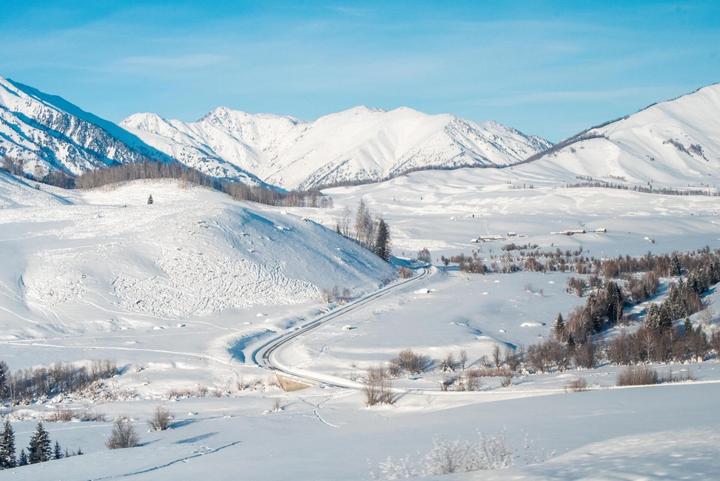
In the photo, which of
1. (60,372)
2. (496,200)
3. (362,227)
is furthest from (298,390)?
(496,200)

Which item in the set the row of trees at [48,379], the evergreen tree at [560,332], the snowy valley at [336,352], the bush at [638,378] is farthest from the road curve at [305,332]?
the evergreen tree at [560,332]

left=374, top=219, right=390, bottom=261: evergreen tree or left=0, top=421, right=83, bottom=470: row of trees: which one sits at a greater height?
left=374, top=219, right=390, bottom=261: evergreen tree

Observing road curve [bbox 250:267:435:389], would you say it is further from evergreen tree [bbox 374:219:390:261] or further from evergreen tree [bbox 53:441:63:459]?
evergreen tree [bbox 374:219:390:261]

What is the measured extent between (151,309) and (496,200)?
5866 inches

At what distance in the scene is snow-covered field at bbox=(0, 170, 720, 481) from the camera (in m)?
14.5

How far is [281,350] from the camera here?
44156mm

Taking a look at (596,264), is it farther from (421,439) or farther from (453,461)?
(453,461)

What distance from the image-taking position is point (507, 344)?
4344 centimetres

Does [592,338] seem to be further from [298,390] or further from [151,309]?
[151,309]

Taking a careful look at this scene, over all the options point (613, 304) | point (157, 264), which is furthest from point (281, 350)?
point (613, 304)

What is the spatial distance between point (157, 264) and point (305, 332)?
21.5 metres

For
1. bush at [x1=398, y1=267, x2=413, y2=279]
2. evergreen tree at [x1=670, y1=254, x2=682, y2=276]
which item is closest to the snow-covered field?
bush at [x1=398, y1=267, x2=413, y2=279]

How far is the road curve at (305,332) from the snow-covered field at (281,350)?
63cm

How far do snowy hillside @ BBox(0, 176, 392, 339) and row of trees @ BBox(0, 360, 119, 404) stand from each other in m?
11.0
